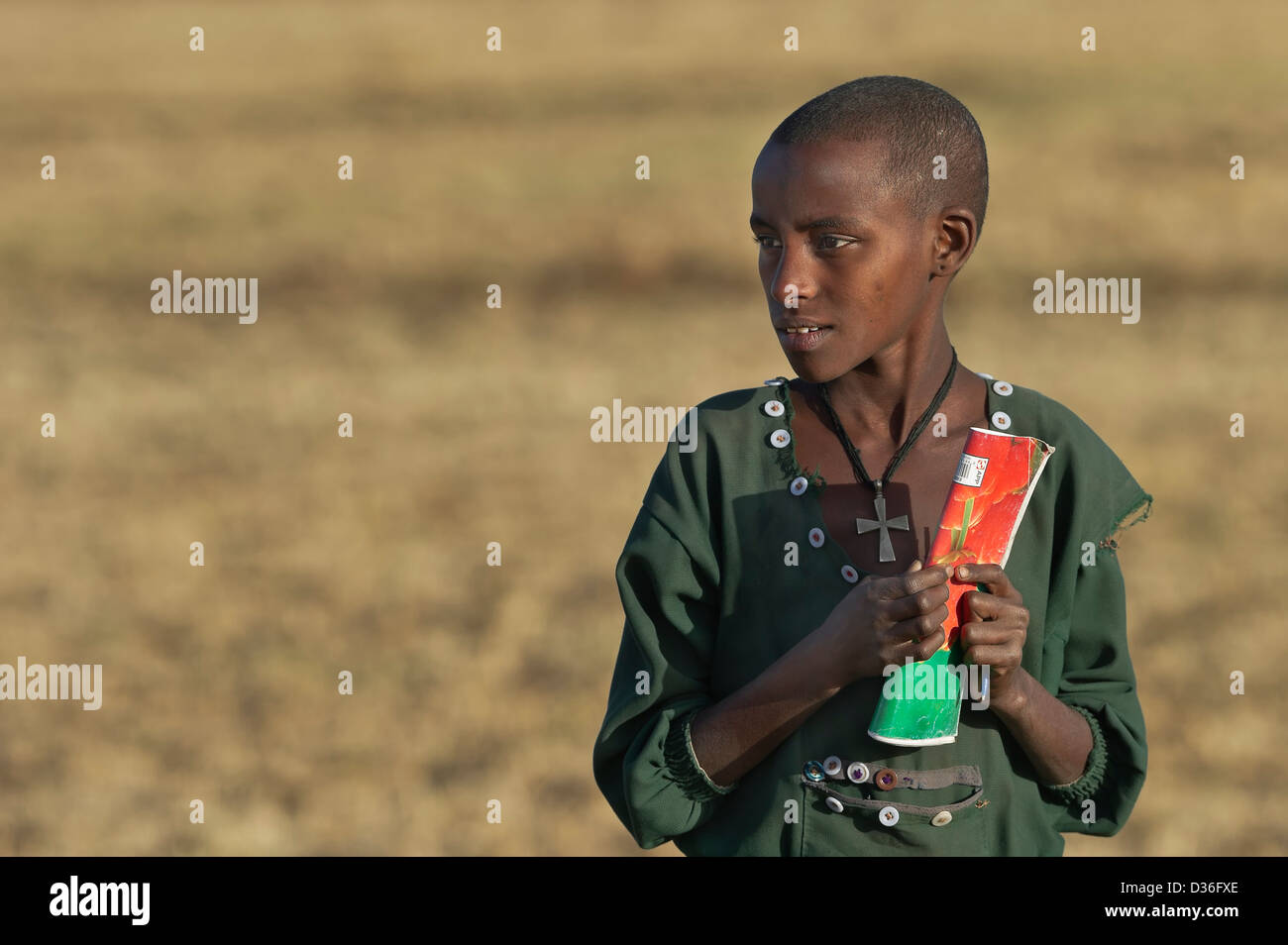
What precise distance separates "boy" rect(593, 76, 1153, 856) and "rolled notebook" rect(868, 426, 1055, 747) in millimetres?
73

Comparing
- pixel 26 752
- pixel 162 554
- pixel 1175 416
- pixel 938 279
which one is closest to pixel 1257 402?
pixel 1175 416

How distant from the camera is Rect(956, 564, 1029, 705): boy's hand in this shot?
2.46 metres

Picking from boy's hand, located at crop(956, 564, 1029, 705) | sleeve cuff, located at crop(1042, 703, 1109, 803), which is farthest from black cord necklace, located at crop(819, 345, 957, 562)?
sleeve cuff, located at crop(1042, 703, 1109, 803)

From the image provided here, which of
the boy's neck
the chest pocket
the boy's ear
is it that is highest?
the boy's ear

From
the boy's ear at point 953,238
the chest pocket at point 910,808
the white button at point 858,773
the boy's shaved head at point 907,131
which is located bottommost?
the chest pocket at point 910,808

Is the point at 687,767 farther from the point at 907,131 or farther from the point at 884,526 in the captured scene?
the point at 907,131

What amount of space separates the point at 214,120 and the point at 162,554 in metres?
8.11

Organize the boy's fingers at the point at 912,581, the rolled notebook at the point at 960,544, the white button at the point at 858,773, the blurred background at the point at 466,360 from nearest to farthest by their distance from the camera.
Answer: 1. the boy's fingers at the point at 912,581
2. the rolled notebook at the point at 960,544
3. the white button at the point at 858,773
4. the blurred background at the point at 466,360

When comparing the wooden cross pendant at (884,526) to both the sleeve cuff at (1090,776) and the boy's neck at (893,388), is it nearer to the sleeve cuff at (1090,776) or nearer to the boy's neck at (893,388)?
the boy's neck at (893,388)

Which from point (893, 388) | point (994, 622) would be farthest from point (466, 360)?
point (994, 622)

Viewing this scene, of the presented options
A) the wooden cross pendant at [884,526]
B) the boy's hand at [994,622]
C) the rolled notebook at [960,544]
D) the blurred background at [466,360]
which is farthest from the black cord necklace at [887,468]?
the blurred background at [466,360]

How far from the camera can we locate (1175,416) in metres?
9.90

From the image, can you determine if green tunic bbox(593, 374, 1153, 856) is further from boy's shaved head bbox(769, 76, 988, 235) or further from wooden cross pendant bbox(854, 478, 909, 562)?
boy's shaved head bbox(769, 76, 988, 235)

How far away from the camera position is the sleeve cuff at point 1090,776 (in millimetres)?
2764
